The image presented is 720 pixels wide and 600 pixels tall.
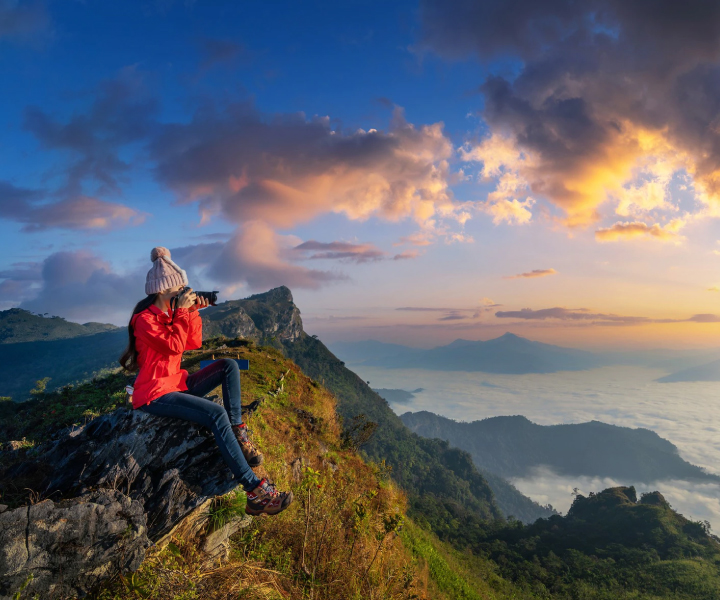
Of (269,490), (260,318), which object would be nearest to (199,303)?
(269,490)

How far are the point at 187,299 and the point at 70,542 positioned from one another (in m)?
2.09

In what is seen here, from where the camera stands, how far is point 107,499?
2.80 m

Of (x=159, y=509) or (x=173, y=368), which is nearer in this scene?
(x=159, y=509)

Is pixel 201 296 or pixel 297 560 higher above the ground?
Result: pixel 201 296

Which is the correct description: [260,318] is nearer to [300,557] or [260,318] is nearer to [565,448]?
[300,557]

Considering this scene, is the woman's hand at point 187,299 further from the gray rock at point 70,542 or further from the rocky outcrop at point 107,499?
the gray rock at point 70,542

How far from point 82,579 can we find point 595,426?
236 meters

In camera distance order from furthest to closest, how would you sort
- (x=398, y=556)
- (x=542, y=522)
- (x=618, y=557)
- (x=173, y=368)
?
(x=542, y=522) → (x=618, y=557) → (x=398, y=556) → (x=173, y=368)

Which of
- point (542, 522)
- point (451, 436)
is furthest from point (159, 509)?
point (451, 436)

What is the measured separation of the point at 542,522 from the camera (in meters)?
59.4

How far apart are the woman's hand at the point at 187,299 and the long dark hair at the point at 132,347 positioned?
33 centimetres

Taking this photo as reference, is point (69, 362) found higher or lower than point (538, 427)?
higher

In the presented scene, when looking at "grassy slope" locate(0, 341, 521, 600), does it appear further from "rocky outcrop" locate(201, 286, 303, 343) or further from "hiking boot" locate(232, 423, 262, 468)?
"rocky outcrop" locate(201, 286, 303, 343)

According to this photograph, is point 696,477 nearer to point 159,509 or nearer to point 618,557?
point 618,557
